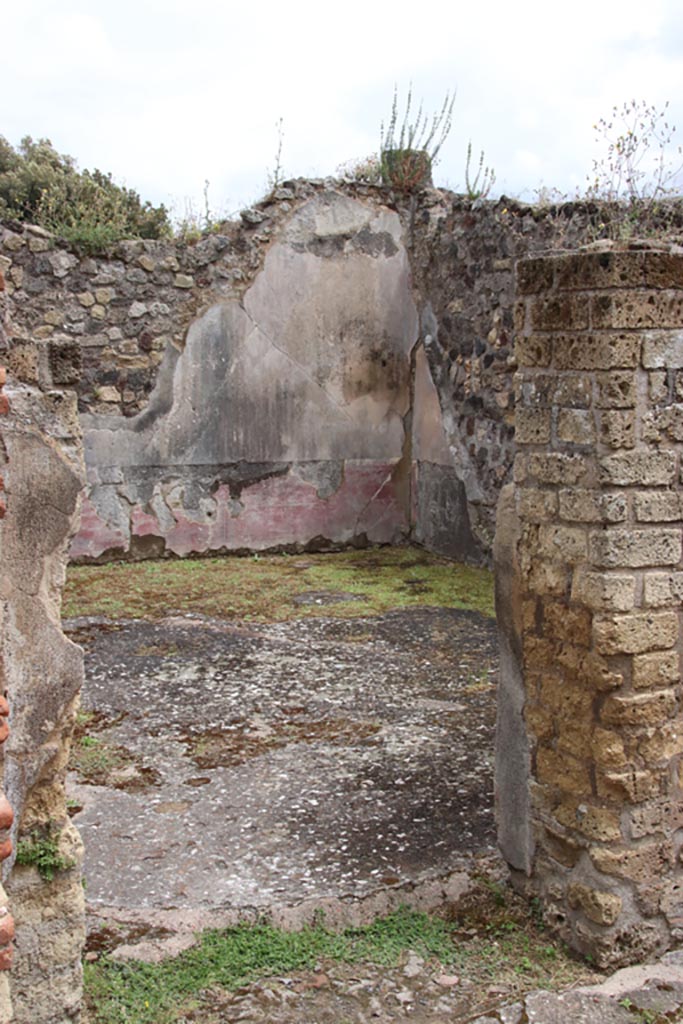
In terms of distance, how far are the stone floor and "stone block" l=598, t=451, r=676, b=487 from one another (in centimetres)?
139

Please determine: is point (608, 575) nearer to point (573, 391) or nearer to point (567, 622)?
point (567, 622)

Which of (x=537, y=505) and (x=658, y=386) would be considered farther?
(x=537, y=505)

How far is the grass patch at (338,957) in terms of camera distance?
2.69m

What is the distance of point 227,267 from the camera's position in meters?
8.63

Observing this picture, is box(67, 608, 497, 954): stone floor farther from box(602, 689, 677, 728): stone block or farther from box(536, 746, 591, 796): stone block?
box(602, 689, 677, 728): stone block

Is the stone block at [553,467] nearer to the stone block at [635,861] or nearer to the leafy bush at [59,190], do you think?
the stone block at [635,861]

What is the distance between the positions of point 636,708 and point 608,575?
0.38 meters

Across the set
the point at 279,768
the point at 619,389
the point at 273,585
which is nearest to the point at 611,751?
the point at 619,389

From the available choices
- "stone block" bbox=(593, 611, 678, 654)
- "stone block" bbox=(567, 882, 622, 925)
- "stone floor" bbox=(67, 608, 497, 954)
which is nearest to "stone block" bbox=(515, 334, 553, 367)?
"stone block" bbox=(593, 611, 678, 654)

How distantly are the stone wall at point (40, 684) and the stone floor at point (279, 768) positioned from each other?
0.58m

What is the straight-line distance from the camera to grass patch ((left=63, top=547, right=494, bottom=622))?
22.9 feet

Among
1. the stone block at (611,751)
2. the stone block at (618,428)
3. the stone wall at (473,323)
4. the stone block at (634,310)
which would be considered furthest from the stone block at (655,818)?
the stone wall at (473,323)

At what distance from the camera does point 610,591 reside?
285 centimetres

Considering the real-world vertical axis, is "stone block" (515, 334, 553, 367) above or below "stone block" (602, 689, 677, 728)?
above
